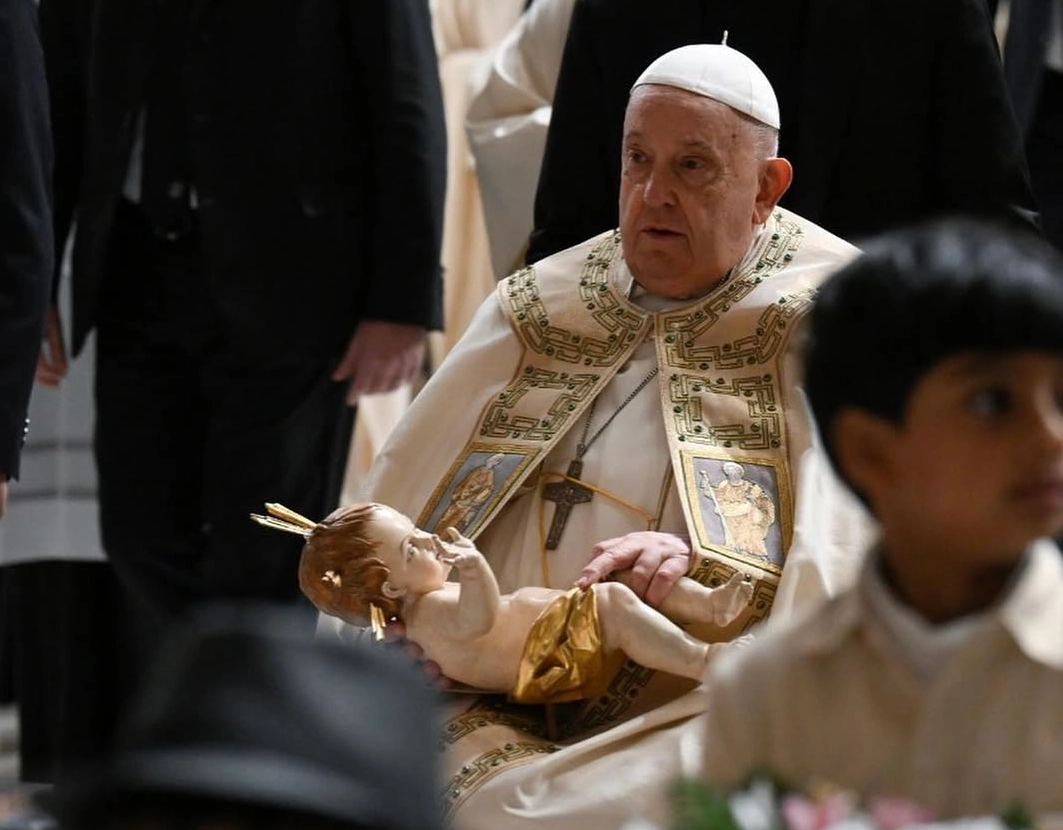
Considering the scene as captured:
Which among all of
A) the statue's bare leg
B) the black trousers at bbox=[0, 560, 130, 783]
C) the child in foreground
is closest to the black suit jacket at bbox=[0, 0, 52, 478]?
the statue's bare leg

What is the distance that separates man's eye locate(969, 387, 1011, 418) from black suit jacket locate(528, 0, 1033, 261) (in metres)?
2.12

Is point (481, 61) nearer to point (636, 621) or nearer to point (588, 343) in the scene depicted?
point (588, 343)

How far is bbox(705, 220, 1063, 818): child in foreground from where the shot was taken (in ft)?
7.27

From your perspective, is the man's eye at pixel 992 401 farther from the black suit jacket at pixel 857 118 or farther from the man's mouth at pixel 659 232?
the black suit jacket at pixel 857 118

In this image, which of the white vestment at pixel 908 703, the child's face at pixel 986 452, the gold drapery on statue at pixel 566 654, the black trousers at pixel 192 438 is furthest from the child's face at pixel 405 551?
the black trousers at pixel 192 438

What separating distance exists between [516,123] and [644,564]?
2.20 meters

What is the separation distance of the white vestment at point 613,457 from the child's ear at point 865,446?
940mm

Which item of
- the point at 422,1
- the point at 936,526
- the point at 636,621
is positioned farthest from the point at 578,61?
the point at 936,526

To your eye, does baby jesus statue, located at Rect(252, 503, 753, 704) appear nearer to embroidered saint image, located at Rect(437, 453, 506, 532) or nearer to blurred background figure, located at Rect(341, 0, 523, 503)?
embroidered saint image, located at Rect(437, 453, 506, 532)

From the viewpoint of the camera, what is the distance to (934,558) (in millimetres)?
2301

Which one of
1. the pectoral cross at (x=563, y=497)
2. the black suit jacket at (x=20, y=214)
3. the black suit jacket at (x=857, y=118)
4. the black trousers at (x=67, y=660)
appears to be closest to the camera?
the pectoral cross at (x=563, y=497)

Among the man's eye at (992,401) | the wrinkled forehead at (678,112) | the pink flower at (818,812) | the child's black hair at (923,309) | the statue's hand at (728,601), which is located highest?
the child's black hair at (923,309)

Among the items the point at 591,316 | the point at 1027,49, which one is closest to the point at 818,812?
the point at 591,316

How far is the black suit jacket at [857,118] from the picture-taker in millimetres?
4359
